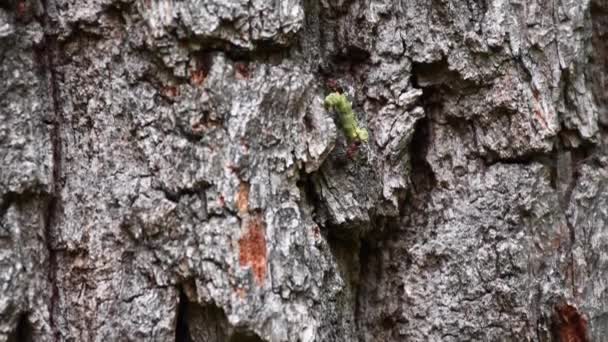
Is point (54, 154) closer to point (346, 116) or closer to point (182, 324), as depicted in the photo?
point (182, 324)

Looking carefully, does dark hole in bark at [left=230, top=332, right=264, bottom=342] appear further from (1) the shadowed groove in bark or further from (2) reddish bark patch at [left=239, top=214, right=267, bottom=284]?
(1) the shadowed groove in bark

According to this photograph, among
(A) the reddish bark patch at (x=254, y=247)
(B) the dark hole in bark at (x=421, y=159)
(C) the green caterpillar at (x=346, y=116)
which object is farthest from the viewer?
(B) the dark hole in bark at (x=421, y=159)

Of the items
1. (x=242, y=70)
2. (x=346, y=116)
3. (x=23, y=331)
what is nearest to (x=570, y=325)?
(x=346, y=116)

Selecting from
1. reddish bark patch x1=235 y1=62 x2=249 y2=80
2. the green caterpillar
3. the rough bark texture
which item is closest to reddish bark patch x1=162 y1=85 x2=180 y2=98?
the rough bark texture

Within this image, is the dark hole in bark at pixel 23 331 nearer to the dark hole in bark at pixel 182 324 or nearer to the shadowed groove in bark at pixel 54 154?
the shadowed groove in bark at pixel 54 154

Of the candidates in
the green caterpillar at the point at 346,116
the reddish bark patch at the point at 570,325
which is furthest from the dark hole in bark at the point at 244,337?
→ the reddish bark patch at the point at 570,325
